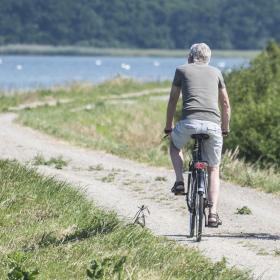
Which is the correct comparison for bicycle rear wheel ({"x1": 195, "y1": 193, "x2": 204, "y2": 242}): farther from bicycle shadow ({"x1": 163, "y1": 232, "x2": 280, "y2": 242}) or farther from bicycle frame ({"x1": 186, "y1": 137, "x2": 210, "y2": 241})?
bicycle shadow ({"x1": 163, "y1": 232, "x2": 280, "y2": 242})

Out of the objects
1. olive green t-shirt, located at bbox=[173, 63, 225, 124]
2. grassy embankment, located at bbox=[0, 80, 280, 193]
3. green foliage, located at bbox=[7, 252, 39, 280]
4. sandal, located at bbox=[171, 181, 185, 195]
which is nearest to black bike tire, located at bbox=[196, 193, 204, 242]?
sandal, located at bbox=[171, 181, 185, 195]

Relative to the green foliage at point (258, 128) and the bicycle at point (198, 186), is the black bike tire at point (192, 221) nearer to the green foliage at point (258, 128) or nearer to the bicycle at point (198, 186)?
the bicycle at point (198, 186)

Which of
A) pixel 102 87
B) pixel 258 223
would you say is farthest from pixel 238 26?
pixel 258 223

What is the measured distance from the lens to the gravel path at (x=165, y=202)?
37.9 feet

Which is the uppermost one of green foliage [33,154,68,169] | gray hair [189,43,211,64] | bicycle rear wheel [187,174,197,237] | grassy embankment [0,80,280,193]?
gray hair [189,43,211,64]

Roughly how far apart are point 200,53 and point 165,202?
3.84 meters

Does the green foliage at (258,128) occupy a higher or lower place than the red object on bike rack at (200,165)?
lower

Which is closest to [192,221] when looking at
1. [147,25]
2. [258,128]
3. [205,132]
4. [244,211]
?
[205,132]

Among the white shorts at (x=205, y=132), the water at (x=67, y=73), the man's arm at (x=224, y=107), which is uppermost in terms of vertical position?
the man's arm at (x=224, y=107)

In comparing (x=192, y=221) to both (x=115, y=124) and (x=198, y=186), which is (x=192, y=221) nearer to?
(x=198, y=186)

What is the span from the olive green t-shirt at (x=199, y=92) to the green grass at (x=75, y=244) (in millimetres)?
1302

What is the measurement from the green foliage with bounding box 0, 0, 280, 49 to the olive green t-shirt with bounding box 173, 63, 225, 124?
A: 514ft

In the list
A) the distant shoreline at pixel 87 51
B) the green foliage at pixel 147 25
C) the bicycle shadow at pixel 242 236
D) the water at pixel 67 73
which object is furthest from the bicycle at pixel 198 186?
the distant shoreline at pixel 87 51

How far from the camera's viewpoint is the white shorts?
1177cm
